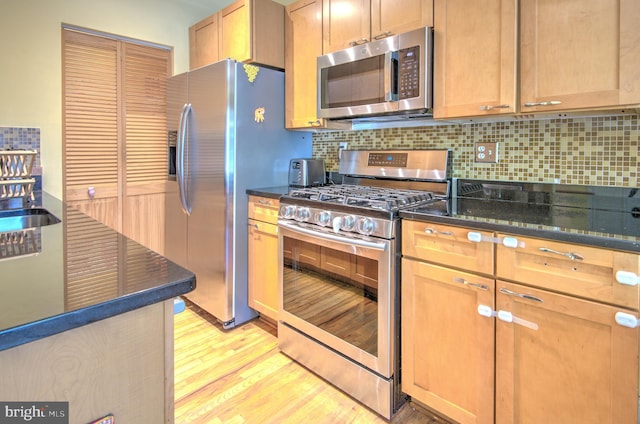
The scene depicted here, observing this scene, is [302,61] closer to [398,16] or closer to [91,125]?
[398,16]

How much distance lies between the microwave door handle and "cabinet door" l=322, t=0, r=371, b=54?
0.27 m

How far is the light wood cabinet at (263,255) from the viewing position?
7.72 feet

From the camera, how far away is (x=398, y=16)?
1959 millimetres

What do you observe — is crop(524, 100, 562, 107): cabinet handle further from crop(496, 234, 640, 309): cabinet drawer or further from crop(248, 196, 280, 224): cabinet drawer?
crop(248, 196, 280, 224): cabinet drawer

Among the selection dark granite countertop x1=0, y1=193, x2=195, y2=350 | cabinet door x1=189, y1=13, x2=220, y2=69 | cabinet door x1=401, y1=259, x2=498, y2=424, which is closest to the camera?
dark granite countertop x1=0, y1=193, x2=195, y2=350

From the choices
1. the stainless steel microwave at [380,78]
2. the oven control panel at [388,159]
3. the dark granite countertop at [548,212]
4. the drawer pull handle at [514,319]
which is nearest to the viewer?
the dark granite countertop at [548,212]

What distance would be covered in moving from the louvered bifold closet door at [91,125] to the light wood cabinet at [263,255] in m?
1.21

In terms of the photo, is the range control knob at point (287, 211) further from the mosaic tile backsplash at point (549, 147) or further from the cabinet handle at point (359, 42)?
the cabinet handle at point (359, 42)

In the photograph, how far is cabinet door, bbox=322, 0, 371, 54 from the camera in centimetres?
212

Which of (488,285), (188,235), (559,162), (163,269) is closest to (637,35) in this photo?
(559,162)

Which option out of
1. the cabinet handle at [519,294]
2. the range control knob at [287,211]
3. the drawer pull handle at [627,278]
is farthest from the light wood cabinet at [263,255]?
the drawer pull handle at [627,278]

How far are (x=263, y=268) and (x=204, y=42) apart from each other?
1.89 meters

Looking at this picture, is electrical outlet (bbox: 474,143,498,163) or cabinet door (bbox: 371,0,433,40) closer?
cabinet door (bbox: 371,0,433,40)

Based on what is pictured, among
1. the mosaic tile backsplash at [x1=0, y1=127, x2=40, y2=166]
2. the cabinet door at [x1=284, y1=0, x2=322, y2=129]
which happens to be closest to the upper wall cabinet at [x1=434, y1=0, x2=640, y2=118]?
the cabinet door at [x1=284, y1=0, x2=322, y2=129]
